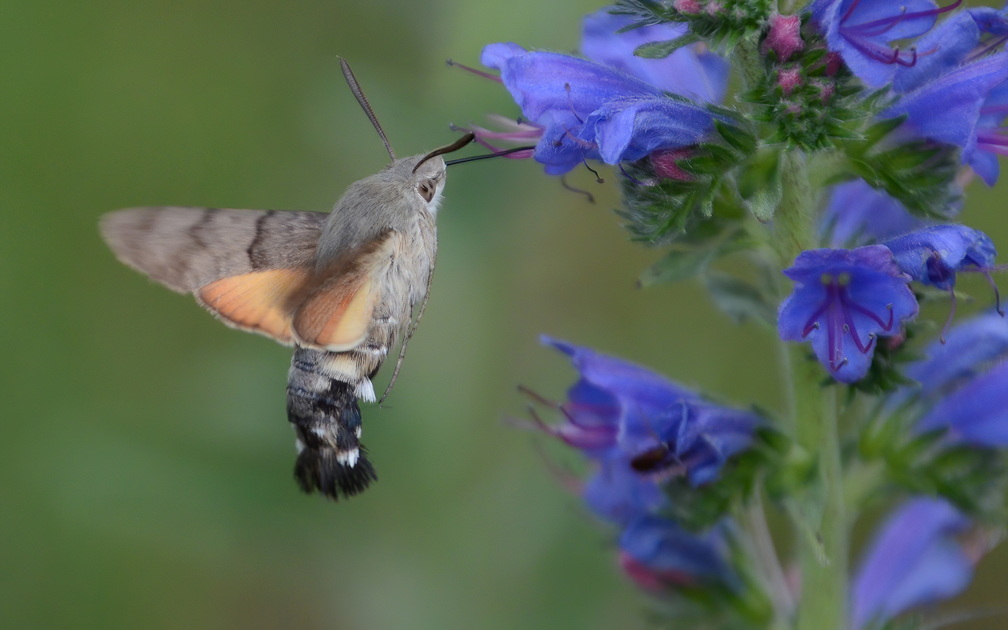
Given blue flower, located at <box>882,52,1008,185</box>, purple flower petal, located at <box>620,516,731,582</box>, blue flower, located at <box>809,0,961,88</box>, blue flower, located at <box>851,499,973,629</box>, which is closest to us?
blue flower, located at <box>809,0,961,88</box>

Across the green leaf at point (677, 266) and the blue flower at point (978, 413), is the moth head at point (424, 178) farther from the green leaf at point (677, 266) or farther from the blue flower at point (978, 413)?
the blue flower at point (978, 413)

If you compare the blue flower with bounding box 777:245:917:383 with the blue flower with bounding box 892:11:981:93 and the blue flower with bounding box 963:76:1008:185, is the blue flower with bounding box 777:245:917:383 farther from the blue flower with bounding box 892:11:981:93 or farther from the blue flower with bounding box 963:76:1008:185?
the blue flower with bounding box 892:11:981:93

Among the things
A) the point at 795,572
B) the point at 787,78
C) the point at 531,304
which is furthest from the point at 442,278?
the point at 787,78

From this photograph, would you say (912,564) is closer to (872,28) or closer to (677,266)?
(677,266)

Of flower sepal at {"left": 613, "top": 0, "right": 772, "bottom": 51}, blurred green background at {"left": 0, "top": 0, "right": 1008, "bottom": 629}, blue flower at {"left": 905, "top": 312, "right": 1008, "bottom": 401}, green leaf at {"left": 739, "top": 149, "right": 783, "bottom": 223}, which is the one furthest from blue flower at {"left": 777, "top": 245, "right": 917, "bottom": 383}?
blurred green background at {"left": 0, "top": 0, "right": 1008, "bottom": 629}

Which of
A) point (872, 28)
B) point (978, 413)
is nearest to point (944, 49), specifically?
point (872, 28)

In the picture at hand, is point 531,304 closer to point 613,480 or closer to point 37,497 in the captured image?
point 613,480
